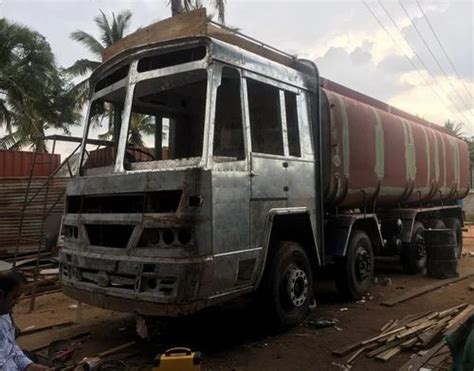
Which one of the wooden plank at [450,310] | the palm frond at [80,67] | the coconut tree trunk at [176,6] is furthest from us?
the palm frond at [80,67]

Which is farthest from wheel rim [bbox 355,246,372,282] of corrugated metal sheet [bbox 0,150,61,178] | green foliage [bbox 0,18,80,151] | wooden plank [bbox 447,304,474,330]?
green foliage [bbox 0,18,80,151]

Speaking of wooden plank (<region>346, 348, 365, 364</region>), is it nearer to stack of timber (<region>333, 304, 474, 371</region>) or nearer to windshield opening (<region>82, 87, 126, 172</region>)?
stack of timber (<region>333, 304, 474, 371</region>)

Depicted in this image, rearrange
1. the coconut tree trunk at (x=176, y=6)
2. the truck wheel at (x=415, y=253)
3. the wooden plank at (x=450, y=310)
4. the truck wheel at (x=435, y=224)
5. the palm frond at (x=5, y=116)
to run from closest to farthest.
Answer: the wooden plank at (x=450, y=310) < the truck wheel at (x=415, y=253) < the truck wheel at (x=435, y=224) < the coconut tree trunk at (x=176, y=6) < the palm frond at (x=5, y=116)

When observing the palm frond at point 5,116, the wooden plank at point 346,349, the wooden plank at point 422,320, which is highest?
the palm frond at point 5,116

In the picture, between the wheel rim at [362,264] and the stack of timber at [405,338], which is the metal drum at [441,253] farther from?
the stack of timber at [405,338]

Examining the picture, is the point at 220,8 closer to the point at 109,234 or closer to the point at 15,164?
the point at 15,164

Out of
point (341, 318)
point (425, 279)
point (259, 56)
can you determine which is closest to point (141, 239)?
point (259, 56)

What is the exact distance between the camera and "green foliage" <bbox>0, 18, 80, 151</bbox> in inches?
780

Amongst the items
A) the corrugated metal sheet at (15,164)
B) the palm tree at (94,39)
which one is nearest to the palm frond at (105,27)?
the palm tree at (94,39)

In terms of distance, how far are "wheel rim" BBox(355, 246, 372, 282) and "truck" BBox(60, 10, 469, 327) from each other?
24 millimetres

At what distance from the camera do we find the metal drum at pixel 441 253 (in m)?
8.92

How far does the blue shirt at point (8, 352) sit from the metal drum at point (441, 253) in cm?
786

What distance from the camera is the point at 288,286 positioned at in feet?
17.3

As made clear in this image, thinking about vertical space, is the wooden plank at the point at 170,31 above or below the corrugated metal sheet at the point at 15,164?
above
